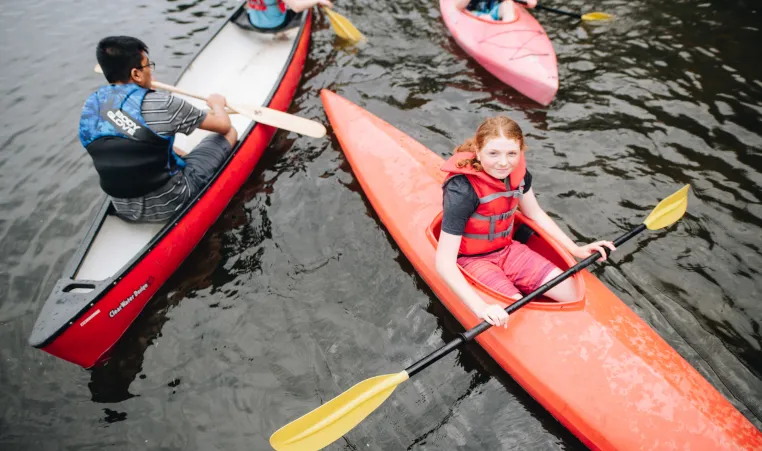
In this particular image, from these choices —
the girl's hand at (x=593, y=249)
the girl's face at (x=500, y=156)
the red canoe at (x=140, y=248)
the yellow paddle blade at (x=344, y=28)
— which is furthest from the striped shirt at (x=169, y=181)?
the yellow paddle blade at (x=344, y=28)

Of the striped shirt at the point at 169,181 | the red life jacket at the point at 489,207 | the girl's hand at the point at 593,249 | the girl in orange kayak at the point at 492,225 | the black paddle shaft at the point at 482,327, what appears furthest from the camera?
the striped shirt at the point at 169,181

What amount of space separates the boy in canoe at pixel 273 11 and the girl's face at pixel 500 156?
412 centimetres

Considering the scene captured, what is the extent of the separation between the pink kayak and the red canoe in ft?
6.77

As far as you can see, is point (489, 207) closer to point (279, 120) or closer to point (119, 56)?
point (279, 120)

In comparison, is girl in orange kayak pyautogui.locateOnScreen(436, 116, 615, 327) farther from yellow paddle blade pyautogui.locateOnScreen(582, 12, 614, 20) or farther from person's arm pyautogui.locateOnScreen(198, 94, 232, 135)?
yellow paddle blade pyautogui.locateOnScreen(582, 12, 614, 20)

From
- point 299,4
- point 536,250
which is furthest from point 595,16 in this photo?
point 536,250

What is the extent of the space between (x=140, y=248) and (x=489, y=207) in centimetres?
263

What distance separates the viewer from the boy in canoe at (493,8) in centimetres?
579

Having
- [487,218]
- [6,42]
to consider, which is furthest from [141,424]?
[6,42]

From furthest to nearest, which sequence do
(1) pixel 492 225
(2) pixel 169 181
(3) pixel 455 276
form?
(2) pixel 169 181, (1) pixel 492 225, (3) pixel 455 276

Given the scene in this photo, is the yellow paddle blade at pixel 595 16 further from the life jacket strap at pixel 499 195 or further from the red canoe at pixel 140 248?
the life jacket strap at pixel 499 195

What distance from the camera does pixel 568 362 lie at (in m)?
2.62

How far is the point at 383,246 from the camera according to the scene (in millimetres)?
3963

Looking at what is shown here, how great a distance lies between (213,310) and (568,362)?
8.23ft
